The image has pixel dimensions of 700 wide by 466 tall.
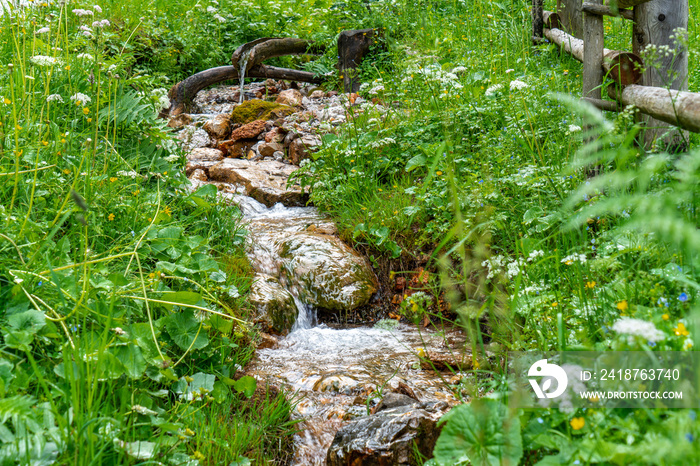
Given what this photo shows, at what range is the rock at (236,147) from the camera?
24.6 ft

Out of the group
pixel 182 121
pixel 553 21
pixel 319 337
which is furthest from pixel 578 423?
pixel 182 121

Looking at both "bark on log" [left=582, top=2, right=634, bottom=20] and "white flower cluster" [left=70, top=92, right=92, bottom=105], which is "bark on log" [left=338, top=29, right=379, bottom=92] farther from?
"white flower cluster" [left=70, top=92, right=92, bottom=105]

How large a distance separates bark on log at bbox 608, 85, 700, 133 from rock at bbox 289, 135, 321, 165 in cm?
419

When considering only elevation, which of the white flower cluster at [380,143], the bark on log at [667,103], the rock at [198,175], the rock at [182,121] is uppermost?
the bark on log at [667,103]

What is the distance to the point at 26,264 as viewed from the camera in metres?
2.04

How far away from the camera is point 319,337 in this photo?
380 centimetres

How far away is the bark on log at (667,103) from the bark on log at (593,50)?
0.45ft

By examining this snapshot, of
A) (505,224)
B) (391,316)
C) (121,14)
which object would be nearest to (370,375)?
(391,316)

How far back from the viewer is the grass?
135 centimetres

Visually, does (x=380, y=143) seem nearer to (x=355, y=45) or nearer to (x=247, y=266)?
(x=247, y=266)

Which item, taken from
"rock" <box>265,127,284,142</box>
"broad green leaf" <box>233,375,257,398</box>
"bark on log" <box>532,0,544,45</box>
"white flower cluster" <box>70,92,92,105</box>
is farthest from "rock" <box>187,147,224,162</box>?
"broad green leaf" <box>233,375,257,398</box>

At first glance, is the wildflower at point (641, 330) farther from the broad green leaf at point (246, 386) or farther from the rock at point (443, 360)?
the rock at point (443, 360)

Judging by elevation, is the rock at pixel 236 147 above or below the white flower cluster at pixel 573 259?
below

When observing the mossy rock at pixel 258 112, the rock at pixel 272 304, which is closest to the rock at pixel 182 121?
the mossy rock at pixel 258 112
